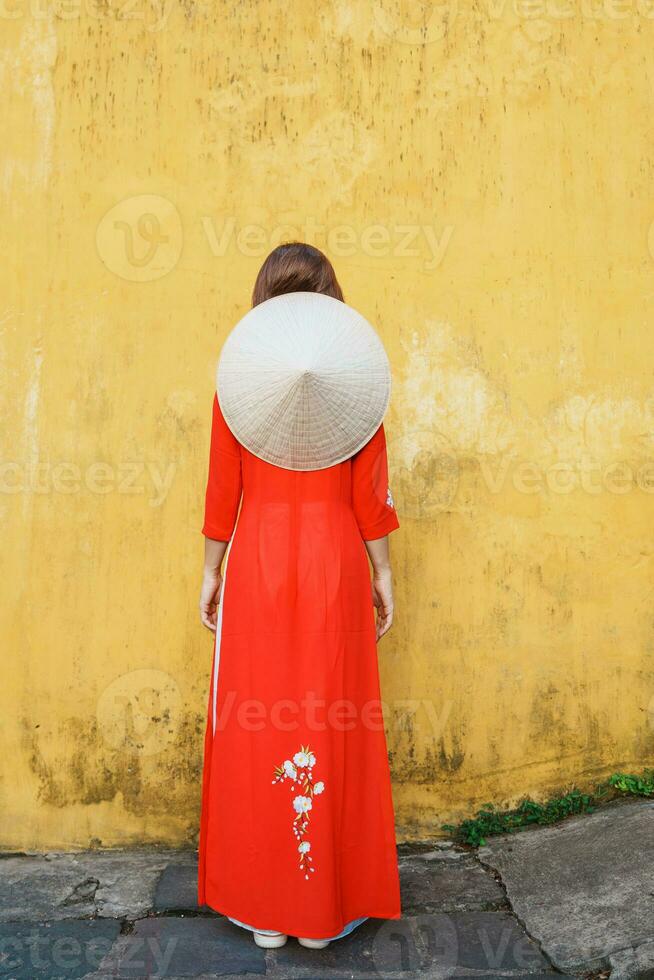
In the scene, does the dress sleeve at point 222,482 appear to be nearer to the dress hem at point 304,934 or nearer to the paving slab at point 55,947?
the dress hem at point 304,934

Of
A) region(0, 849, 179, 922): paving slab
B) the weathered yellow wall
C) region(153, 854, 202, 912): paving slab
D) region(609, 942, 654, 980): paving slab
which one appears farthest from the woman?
the weathered yellow wall

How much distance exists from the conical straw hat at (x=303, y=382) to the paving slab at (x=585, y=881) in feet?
4.89

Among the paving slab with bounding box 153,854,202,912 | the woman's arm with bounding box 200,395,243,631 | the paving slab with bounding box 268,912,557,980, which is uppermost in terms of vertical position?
the woman's arm with bounding box 200,395,243,631

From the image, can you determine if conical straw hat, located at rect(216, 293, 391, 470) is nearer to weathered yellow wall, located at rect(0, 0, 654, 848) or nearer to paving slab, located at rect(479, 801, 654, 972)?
weathered yellow wall, located at rect(0, 0, 654, 848)

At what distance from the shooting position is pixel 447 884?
3.07 metres

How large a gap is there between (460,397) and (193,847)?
1914mm

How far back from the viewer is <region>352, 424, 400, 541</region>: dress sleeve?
8.73ft

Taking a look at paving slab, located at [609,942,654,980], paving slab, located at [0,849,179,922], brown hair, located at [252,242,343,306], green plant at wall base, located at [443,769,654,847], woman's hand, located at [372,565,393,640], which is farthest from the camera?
green plant at wall base, located at [443,769,654,847]

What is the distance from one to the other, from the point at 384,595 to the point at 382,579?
50 mm

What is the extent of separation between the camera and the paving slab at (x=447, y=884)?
2.91m

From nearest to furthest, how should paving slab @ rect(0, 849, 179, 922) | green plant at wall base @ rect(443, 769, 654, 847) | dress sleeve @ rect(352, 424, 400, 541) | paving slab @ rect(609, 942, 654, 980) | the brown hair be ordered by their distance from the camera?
paving slab @ rect(609, 942, 654, 980) < the brown hair < dress sleeve @ rect(352, 424, 400, 541) < paving slab @ rect(0, 849, 179, 922) < green plant at wall base @ rect(443, 769, 654, 847)

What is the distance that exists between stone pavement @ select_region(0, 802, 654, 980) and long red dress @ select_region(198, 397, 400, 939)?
0.12 m

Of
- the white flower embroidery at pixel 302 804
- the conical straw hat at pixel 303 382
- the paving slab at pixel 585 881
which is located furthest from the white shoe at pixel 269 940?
the conical straw hat at pixel 303 382

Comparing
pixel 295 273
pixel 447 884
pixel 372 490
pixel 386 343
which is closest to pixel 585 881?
pixel 447 884
